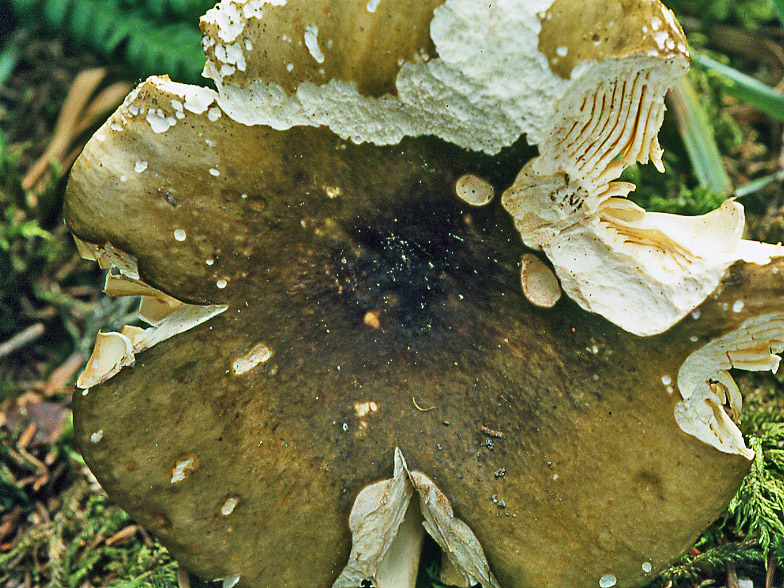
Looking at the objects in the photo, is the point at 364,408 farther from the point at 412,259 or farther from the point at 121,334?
the point at 121,334

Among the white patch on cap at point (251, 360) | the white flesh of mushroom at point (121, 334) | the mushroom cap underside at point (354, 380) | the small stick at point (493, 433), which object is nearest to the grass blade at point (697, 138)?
the mushroom cap underside at point (354, 380)

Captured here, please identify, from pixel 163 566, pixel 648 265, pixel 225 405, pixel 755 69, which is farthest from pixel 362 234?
pixel 755 69

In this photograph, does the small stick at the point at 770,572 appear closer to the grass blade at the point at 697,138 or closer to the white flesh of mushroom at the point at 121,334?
the grass blade at the point at 697,138

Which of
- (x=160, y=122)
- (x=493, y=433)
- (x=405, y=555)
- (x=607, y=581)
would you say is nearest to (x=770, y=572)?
(x=607, y=581)

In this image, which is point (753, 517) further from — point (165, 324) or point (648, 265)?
point (165, 324)

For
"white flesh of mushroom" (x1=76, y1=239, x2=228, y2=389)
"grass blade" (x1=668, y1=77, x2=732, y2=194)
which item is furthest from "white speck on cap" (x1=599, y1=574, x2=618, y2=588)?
"grass blade" (x1=668, y1=77, x2=732, y2=194)

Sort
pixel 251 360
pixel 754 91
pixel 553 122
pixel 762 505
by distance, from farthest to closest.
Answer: pixel 754 91
pixel 762 505
pixel 251 360
pixel 553 122
